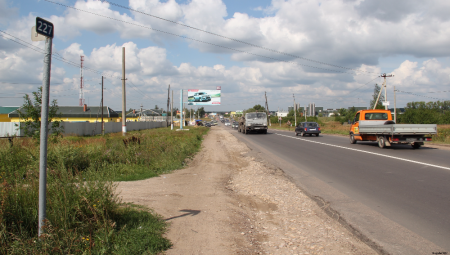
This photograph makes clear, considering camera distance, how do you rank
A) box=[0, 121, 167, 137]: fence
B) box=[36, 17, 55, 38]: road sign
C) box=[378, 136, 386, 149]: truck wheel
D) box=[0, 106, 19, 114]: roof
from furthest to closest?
box=[0, 106, 19, 114]: roof
box=[0, 121, 167, 137]: fence
box=[378, 136, 386, 149]: truck wheel
box=[36, 17, 55, 38]: road sign

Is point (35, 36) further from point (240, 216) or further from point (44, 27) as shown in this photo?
point (240, 216)

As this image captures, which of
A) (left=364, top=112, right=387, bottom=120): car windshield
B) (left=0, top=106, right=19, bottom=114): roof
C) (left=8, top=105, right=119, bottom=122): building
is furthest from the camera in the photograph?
(left=8, top=105, right=119, bottom=122): building

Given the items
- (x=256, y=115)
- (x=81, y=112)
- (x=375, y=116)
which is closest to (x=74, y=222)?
(x=375, y=116)

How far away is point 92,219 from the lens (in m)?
4.01

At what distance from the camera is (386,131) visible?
15555 mm

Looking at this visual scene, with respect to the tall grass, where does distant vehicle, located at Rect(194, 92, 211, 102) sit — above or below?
above

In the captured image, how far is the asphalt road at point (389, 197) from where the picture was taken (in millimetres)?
4180

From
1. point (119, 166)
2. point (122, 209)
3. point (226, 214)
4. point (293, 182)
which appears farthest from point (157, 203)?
point (119, 166)

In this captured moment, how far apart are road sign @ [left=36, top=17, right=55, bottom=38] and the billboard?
54.0 metres

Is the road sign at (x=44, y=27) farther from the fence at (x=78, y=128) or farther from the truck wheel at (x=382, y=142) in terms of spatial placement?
the fence at (x=78, y=128)

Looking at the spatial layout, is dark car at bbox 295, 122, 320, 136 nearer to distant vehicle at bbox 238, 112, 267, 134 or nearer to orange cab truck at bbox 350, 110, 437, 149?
distant vehicle at bbox 238, 112, 267, 134

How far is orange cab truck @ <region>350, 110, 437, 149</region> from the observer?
14781mm

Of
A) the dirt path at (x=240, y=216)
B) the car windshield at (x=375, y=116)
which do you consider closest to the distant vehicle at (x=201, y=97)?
the car windshield at (x=375, y=116)

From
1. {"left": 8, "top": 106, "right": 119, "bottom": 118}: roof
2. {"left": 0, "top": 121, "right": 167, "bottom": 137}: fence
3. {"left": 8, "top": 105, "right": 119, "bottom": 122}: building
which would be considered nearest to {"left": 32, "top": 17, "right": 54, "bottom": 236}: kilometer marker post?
{"left": 0, "top": 121, "right": 167, "bottom": 137}: fence
